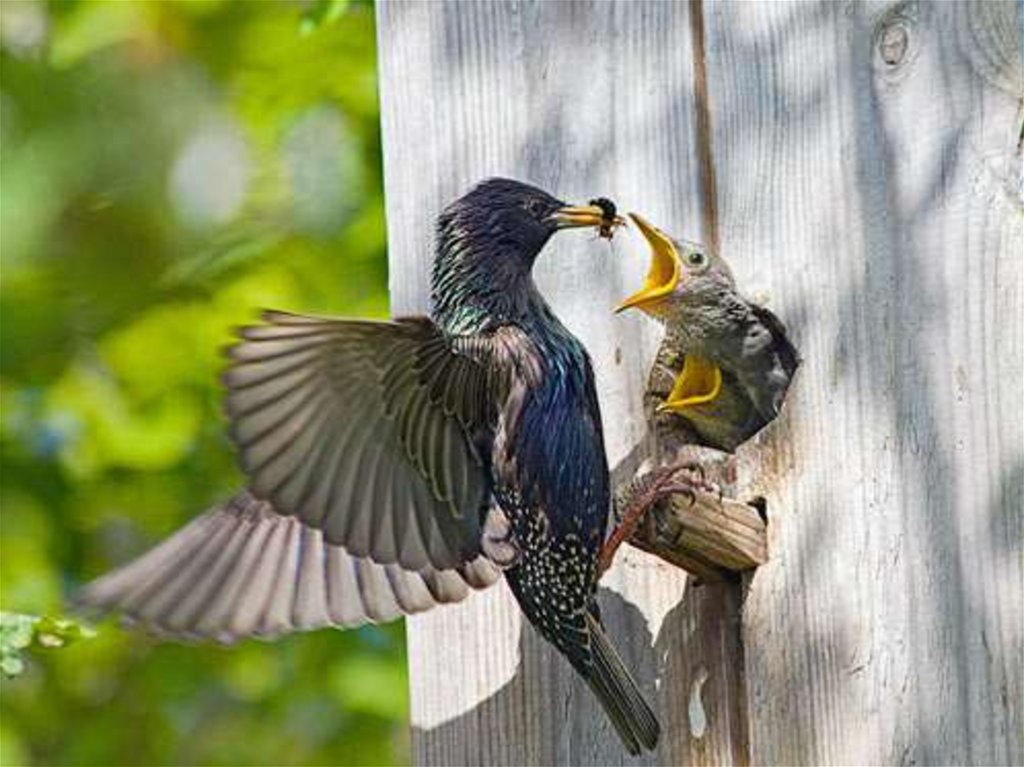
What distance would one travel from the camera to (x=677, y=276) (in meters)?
3.06

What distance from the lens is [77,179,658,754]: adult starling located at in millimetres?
2877

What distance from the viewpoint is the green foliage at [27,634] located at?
110 inches

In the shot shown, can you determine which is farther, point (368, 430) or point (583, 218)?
point (583, 218)

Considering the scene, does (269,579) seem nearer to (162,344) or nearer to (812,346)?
(812,346)

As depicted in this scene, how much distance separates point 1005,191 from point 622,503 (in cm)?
57

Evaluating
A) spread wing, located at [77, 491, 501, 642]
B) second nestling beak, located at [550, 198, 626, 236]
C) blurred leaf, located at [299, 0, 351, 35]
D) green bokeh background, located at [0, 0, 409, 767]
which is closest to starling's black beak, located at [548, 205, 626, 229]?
second nestling beak, located at [550, 198, 626, 236]

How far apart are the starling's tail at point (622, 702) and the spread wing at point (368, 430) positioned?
0.19 meters

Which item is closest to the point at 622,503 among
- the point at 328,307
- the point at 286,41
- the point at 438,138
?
the point at 438,138

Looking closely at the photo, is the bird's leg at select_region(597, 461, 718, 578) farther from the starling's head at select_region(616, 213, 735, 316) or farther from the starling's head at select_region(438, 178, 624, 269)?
the starling's head at select_region(438, 178, 624, 269)

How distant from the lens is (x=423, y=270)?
3436 millimetres

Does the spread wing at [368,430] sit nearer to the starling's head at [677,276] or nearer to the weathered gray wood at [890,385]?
the starling's head at [677,276]

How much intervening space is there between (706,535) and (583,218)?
418mm

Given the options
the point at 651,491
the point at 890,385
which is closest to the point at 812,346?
the point at 890,385

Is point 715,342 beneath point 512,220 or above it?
beneath
